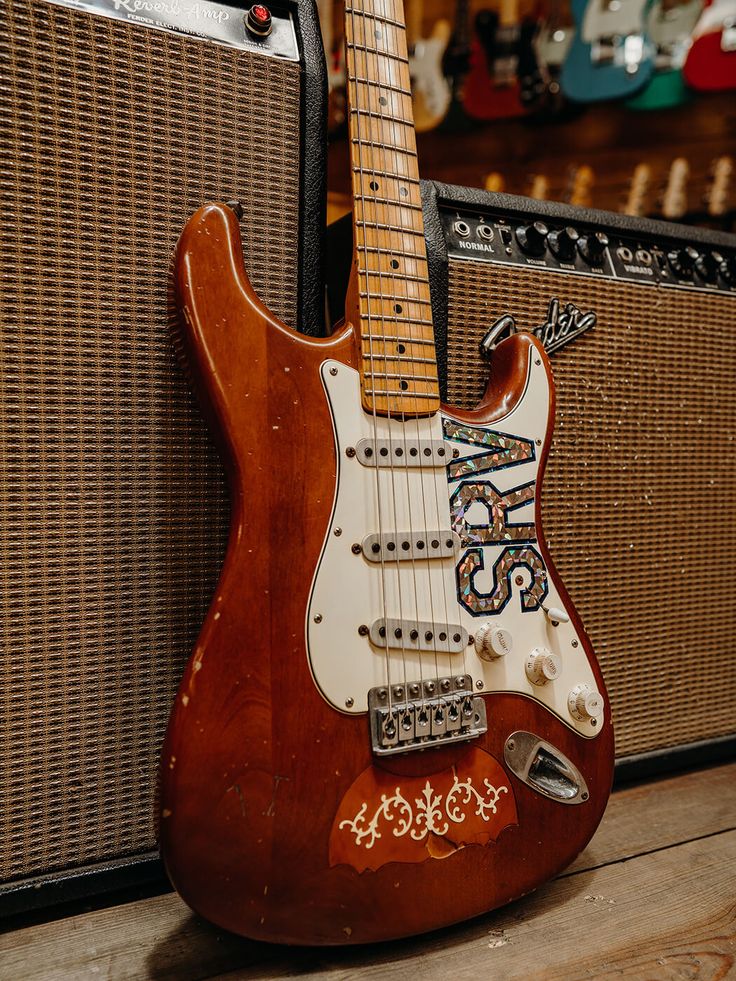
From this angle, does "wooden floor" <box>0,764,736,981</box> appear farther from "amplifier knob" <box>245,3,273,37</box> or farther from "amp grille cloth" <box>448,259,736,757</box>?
"amplifier knob" <box>245,3,273,37</box>

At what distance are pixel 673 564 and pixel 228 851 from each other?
675mm

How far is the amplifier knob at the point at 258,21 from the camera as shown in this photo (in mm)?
692

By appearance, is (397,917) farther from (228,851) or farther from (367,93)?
(367,93)

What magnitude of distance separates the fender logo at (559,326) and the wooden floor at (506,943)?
1.88 feet

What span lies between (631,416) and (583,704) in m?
0.40

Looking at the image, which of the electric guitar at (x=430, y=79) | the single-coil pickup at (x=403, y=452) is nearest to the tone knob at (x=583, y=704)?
the single-coil pickup at (x=403, y=452)

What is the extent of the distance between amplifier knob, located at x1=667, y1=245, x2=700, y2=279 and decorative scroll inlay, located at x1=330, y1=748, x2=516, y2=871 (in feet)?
2.25

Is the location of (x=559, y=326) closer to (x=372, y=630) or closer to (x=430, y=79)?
(x=372, y=630)

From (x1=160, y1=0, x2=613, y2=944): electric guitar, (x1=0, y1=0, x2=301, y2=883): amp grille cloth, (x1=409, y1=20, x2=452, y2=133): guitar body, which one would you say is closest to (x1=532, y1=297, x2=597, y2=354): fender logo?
(x1=160, y1=0, x2=613, y2=944): electric guitar

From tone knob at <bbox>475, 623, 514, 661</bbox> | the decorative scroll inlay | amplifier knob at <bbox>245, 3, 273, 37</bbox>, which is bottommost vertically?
the decorative scroll inlay

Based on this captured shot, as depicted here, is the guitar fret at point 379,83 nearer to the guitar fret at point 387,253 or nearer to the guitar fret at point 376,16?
the guitar fret at point 376,16

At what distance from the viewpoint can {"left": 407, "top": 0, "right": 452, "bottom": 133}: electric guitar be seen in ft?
8.21

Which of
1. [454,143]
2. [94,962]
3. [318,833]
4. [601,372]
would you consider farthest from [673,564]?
[454,143]

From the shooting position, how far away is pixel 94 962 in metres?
0.59
